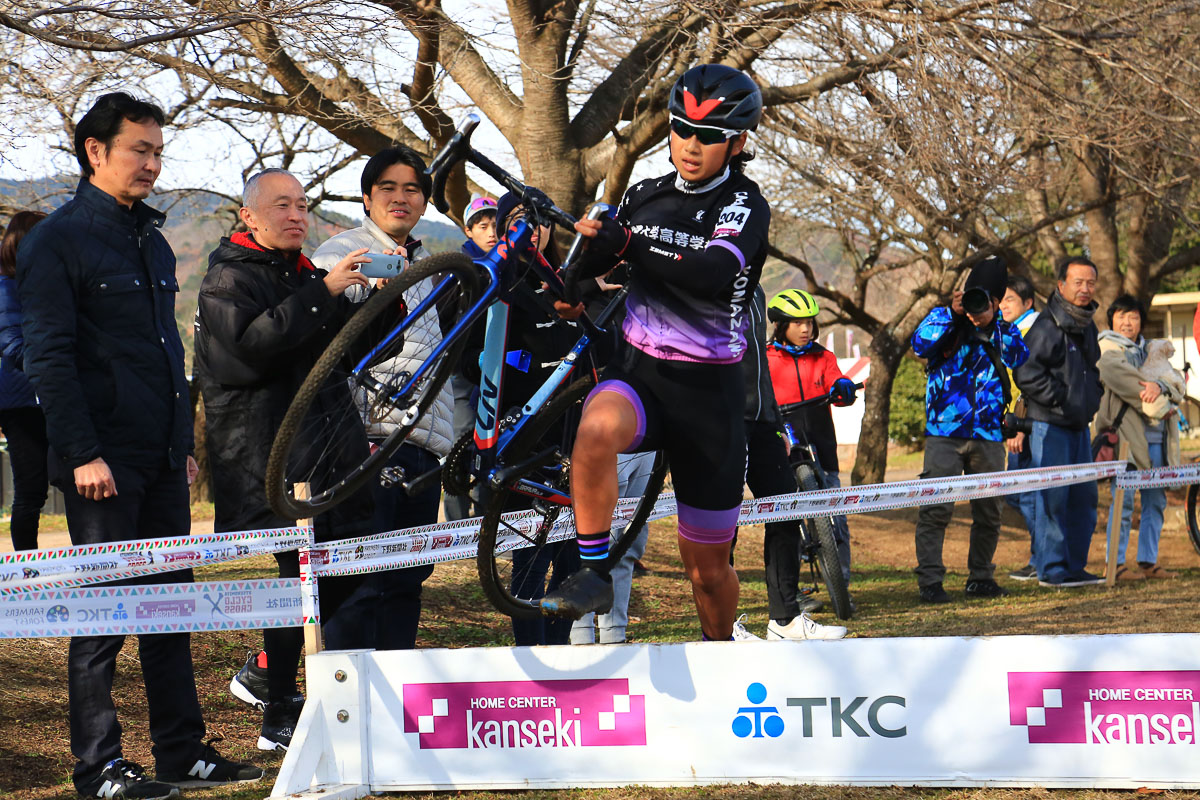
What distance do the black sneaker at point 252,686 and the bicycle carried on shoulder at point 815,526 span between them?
360 centimetres

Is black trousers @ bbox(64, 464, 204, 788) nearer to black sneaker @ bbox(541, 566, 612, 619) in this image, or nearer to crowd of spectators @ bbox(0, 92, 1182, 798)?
crowd of spectators @ bbox(0, 92, 1182, 798)

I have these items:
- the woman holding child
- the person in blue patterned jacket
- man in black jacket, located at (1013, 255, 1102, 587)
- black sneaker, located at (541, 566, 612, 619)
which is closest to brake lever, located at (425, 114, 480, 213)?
black sneaker, located at (541, 566, 612, 619)

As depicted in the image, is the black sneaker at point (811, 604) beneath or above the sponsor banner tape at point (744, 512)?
beneath

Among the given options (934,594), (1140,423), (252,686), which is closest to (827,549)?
(934,594)

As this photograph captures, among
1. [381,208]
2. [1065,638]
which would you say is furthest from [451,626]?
[1065,638]

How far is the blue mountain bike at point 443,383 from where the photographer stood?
4160 mm

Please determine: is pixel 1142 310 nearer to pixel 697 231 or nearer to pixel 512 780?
pixel 697 231

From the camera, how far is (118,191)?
14.6 feet

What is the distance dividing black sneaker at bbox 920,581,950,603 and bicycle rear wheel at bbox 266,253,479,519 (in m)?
5.74

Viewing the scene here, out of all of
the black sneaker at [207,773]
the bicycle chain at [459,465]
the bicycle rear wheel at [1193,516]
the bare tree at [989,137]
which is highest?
the bare tree at [989,137]

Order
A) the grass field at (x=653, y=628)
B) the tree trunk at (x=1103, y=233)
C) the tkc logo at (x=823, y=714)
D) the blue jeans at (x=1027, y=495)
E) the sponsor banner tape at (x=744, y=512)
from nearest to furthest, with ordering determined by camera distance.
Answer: the tkc logo at (x=823, y=714) < the grass field at (x=653, y=628) < the sponsor banner tape at (x=744, y=512) < the blue jeans at (x=1027, y=495) < the tree trunk at (x=1103, y=233)

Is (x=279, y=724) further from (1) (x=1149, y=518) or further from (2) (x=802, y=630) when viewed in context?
(1) (x=1149, y=518)

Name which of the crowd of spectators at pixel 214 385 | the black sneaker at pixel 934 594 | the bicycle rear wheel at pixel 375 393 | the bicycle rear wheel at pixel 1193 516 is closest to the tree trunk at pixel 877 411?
the bicycle rear wheel at pixel 1193 516

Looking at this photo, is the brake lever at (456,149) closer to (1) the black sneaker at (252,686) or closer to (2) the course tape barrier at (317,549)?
(2) the course tape barrier at (317,549)
